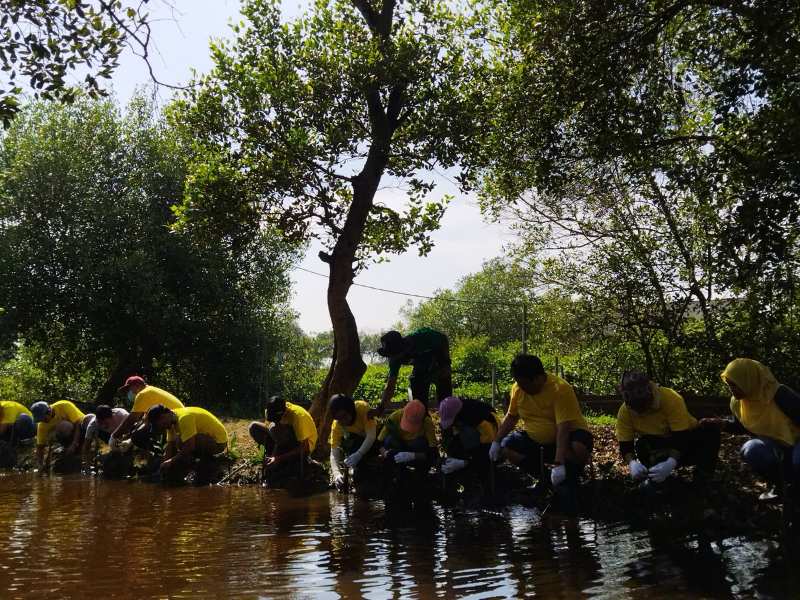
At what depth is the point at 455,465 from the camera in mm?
7566

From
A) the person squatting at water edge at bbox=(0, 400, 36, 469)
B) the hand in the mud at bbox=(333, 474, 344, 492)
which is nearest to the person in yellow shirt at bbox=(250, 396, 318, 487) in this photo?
the hand in the mud at bbox=(333, 474, 344, 492)

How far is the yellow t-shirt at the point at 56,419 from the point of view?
1285 centimetres

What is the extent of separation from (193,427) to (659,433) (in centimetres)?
625

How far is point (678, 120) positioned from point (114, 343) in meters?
15.5

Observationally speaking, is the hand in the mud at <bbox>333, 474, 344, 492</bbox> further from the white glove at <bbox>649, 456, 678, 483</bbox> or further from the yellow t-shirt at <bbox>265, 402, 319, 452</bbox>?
the white glove at <bbox>649, 456, 678, 483</bbox>

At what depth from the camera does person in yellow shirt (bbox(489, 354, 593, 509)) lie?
6.66 m

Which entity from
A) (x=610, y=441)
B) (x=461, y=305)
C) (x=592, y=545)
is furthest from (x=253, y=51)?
(x=461, y=305)

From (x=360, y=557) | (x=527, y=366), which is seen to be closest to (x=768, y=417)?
(x=527, y=366)

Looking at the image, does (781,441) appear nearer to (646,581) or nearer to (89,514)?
(646,581)

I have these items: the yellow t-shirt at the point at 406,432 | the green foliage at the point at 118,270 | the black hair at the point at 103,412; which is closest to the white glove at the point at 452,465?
the yellow t-shirt at the point at 406,432

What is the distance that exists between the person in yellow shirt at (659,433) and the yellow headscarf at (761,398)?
0.56m

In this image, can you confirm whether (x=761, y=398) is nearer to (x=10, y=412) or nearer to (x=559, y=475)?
(x=559, y=475)

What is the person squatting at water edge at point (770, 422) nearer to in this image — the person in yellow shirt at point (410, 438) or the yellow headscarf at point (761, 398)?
the yellow headscarf at point (761, 398)

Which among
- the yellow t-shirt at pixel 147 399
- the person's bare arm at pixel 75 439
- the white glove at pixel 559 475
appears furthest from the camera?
the person's bare arm at pixel 75 439
